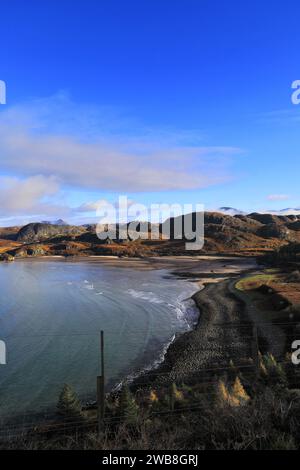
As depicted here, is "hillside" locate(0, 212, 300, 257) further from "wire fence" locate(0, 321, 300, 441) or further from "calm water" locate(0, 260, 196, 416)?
"wire fence" locate(0, 321, 300, 441)

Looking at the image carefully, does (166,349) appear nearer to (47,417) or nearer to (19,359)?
(19,359)

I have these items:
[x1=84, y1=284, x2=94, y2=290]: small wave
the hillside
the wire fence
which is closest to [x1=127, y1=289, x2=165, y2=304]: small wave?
[x1=84, y1=284, x2=94, y2=290]: small wave

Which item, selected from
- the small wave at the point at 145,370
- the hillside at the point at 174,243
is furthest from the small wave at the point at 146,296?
the hillside at the point at 174,243

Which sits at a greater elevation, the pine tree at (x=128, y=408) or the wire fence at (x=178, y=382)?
the pine tree at (x=128, y=408)

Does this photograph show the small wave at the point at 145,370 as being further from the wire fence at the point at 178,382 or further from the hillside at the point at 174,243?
the hillside at the point at 174,243

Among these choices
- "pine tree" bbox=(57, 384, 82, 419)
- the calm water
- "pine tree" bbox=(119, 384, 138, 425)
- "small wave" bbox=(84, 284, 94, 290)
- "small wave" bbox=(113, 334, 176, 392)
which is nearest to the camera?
"pine tree" bbox=(119, 384, 138, 425)

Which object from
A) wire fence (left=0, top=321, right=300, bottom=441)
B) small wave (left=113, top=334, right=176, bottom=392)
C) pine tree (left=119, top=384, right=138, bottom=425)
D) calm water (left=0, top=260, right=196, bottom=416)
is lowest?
small wave (left=113, top=334, right=176, bottom=392)

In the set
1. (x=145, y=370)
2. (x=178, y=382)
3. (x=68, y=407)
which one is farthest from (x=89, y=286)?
(x=68, y=407)

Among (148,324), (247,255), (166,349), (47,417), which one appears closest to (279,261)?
(247,255)

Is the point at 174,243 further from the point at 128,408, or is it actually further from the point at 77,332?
the point at 128,408
